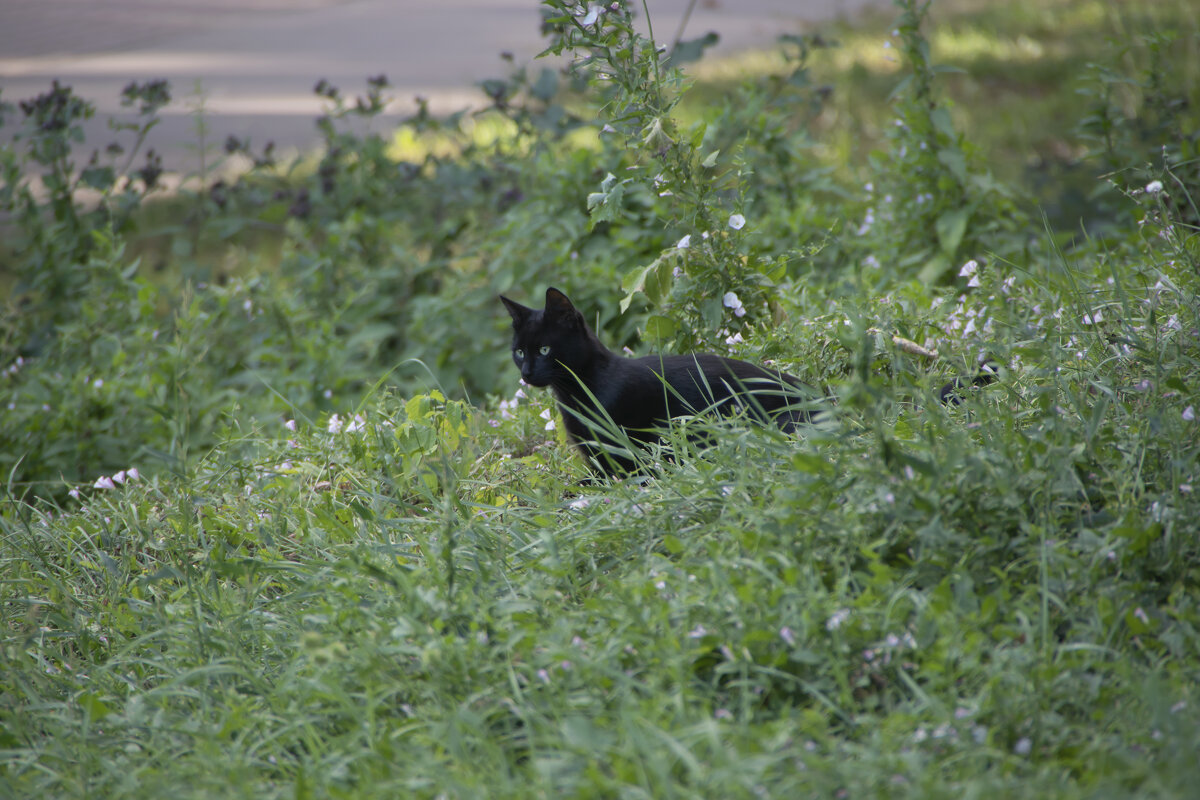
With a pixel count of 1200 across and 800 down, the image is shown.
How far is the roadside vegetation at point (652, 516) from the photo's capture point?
1.57m

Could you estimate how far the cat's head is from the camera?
113 inches

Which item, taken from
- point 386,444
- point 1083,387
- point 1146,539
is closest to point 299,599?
point 386,444

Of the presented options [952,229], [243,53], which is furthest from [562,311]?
[243,53]

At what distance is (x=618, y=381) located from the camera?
2.81m

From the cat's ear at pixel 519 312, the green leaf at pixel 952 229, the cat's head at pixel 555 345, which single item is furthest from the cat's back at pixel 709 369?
the green leaf at pixel 952 229

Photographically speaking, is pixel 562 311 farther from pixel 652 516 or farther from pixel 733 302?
pixel 652 516

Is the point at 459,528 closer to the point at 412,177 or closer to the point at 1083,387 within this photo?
the point at 1083,387

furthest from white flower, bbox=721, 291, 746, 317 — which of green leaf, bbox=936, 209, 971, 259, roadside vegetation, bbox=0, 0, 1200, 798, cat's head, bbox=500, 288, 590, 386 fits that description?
green leaf, bbox=936, 209, 971, 259

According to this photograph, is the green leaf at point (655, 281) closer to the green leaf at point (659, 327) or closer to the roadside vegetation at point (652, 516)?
the roadside vegetation at point (652, 516)

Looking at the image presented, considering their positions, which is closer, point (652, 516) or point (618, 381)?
point (652, 516)

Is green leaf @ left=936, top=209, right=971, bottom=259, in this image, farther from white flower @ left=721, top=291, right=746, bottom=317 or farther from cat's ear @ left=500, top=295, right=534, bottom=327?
cat's ear @ left=500, top=295, right=534, bottom=327

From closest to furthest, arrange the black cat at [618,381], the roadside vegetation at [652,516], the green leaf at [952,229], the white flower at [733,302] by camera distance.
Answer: the roadside vegetation at [652,516] < the black cat at [618,381] < the white flower at [733,302] < the green leaf at [952,229]

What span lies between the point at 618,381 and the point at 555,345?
0.76ft

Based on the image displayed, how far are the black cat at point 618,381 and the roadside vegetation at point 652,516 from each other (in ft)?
0.40
